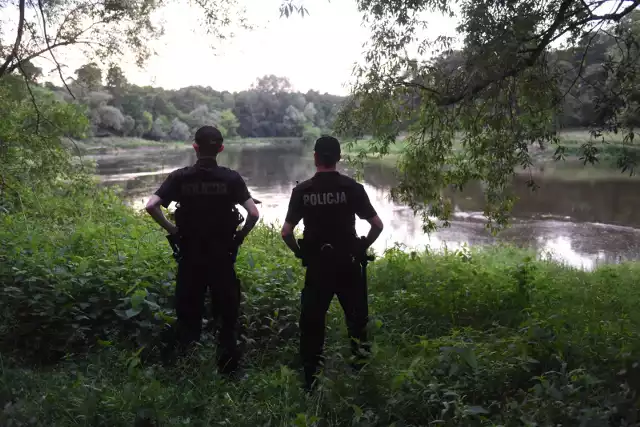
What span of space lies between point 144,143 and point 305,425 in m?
55.4

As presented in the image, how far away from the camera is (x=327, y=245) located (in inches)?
146

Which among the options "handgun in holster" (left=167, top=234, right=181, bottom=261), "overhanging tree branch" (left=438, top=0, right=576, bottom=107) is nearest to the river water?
"overhanging tree branch" (left=438, top=0, right=576, bottom=107)

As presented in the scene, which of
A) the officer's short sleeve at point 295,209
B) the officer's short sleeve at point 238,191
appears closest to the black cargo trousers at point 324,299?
the officer's short sleeve at point 295,209

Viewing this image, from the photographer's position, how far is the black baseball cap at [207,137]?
13.1 feet

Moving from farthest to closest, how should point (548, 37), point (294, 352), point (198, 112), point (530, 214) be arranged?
point (198, 112), point (530, 214), point (548, 37), point (294, 352)

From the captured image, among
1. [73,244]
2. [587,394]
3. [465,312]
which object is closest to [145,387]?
[587,394]

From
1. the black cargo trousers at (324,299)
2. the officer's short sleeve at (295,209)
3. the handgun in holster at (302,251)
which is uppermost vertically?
the officer's short sleeve at (295,209)

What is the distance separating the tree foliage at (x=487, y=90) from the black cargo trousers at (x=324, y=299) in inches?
103

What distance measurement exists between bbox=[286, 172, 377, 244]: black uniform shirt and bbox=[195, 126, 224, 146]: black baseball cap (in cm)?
77

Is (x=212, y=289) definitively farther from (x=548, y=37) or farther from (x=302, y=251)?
(x=548, y=37)

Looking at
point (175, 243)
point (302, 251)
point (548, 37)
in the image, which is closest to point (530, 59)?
point (548, 37)

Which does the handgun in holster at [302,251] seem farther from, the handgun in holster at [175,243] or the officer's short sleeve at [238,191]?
the handgun in holster at [175,243]

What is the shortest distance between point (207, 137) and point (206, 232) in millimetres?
714

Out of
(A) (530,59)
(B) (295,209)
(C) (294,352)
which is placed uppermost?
(A) (530,59)
